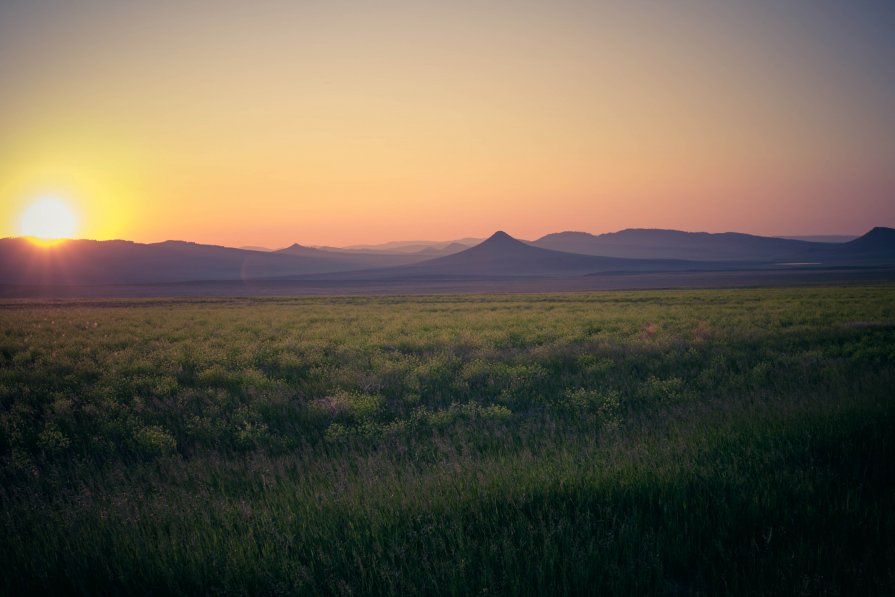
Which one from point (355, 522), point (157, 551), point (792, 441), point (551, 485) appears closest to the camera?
point (157, 551)

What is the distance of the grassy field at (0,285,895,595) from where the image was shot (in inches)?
145

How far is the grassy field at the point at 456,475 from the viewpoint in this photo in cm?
369

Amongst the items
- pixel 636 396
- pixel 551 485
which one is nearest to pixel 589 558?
pixel 551 485

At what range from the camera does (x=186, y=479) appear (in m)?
6.44

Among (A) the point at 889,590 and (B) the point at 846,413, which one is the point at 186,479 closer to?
(A) the point at 889,590

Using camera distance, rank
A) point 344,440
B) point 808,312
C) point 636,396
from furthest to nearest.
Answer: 1. point 808,312
2. point 636,396
3. point 344,440

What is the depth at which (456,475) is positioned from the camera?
5.71m

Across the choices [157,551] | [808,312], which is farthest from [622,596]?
[808,312]

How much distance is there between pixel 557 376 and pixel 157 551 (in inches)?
376

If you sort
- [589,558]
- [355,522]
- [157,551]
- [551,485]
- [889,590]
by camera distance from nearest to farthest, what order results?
[889,590] → [589,558] → [157,551] → [355,522] → [551,485]

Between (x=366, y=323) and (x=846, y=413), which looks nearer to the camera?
(x=846, y=413)

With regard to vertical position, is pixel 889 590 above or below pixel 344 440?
above

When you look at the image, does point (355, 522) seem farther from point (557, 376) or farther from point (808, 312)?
point (808, 312)

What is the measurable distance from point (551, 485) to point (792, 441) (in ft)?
11.5
